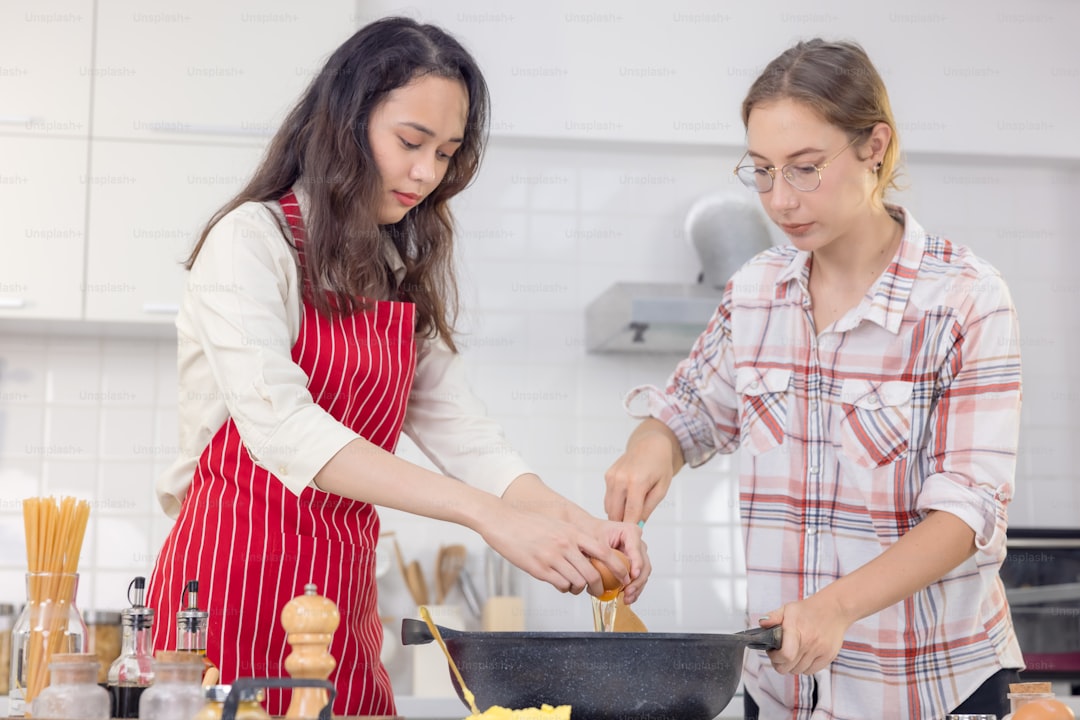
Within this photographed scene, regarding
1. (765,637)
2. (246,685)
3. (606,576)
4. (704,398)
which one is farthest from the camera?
(704,398)

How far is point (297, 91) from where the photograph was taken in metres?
2.82

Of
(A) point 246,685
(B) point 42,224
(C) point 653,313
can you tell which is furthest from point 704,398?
(B) point 42,224

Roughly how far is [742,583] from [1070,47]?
1823 mm

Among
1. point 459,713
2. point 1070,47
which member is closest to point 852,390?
point 459,713

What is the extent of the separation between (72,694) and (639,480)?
92 centimetres

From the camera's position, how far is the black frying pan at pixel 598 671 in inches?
40.7

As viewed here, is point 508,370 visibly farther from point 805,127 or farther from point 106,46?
point 805,127

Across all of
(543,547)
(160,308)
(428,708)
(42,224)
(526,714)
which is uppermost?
(42,224)

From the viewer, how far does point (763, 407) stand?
167 centimetres

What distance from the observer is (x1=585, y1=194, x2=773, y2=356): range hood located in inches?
107

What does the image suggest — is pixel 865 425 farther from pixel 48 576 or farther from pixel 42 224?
pixel 42 224

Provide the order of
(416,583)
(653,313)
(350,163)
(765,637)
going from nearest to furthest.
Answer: (765,637) < (350,163) < (653,313) < (416,583)

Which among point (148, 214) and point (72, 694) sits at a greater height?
point (148, 214)

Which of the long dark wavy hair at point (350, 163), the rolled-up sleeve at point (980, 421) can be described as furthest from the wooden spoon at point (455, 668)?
the rolled-up sleeve at point (980, 421)
